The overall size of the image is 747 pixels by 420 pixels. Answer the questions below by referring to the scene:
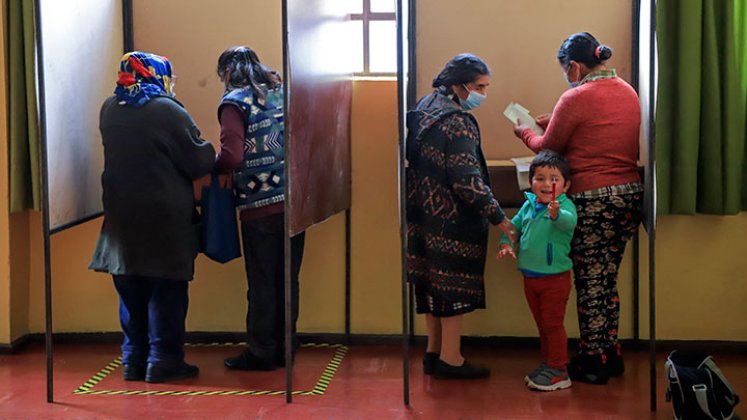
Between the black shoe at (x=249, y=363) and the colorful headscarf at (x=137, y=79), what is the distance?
1.19 m

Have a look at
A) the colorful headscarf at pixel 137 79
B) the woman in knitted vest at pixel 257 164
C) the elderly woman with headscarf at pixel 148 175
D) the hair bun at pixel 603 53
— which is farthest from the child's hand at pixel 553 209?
the colorful headscarf at pixel 137 79

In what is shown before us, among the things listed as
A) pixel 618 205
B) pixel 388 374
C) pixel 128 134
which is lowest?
pixel 388 374

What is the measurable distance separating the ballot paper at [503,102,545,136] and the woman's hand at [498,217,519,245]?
20.9 inches

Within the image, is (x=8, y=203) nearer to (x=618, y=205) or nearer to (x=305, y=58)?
(x=305, y=58)

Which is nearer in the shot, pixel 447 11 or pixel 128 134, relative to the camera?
pixel 128 134

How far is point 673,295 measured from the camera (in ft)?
16.1

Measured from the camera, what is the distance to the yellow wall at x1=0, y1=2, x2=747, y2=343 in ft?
16.1

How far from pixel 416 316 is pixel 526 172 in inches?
36.6

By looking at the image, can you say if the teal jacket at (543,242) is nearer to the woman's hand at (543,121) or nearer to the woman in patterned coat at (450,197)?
the woman in patterned coat at (450,197)

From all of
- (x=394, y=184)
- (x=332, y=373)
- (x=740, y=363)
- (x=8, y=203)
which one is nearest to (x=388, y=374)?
(x=332, y=373)

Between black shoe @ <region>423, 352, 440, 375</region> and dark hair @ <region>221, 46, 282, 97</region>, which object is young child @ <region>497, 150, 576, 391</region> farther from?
dark hair @ <region>221, 46, 282, 97</region>

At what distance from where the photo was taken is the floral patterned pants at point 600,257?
14.0 feet

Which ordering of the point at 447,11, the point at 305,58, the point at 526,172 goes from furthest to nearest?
the point at 447,11 < the point at 526,172 < the point at 305,58

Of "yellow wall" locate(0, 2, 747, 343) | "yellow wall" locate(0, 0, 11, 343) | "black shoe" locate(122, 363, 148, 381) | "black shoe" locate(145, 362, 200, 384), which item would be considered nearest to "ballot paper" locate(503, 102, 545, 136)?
"yellow wall" locate(0, 2, 747, 343)
